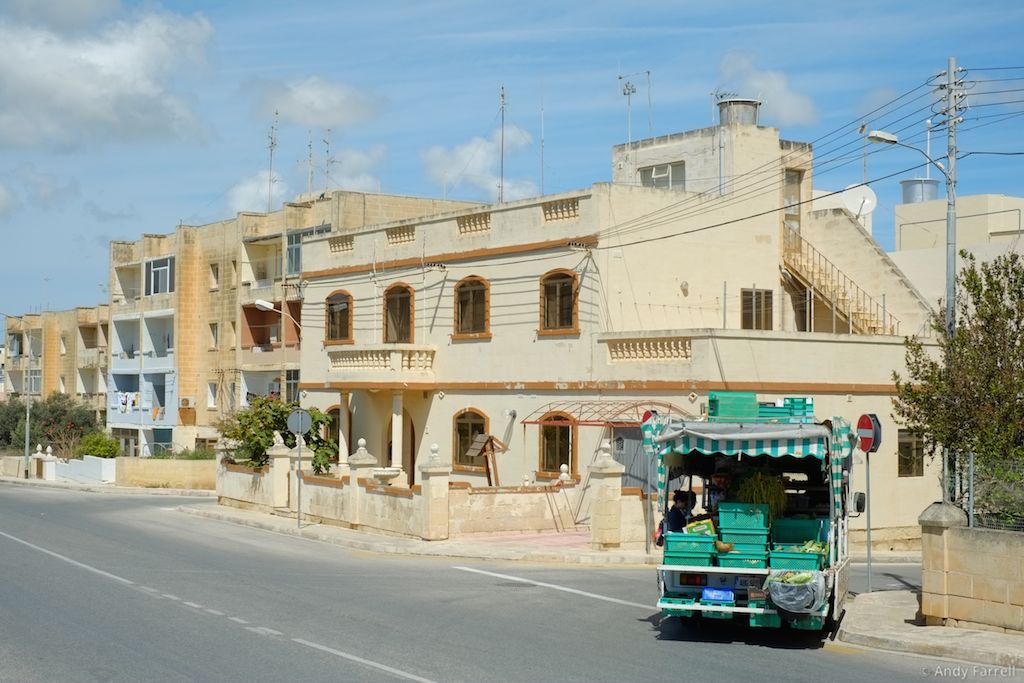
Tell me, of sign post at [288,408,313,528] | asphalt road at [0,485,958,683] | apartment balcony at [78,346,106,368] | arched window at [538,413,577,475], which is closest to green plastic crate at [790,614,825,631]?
asphalt road at [0,485,958,683]

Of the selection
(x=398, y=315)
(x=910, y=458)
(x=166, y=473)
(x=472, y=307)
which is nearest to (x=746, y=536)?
(x=910, y=458)

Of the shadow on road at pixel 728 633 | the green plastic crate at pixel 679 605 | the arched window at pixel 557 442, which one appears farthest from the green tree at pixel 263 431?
the green plastic crate at pixel 679 605

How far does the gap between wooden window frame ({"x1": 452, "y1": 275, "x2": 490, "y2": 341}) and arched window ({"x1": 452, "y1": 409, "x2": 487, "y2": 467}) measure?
6.68ft

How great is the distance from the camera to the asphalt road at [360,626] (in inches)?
493

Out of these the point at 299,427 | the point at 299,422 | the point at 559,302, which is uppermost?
the point at 559,302

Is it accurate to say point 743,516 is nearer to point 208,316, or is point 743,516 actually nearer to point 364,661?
point 364,661

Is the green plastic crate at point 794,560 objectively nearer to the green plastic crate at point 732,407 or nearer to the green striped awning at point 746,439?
the green striped awning at point 746,439

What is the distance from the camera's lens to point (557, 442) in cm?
3128

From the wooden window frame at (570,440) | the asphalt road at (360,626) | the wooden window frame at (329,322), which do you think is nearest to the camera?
the asphalt road at (360,626)

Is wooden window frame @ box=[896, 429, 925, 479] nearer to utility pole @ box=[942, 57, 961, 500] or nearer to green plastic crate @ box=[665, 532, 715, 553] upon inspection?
utility pole @ box=[942, 57, 961, 500]

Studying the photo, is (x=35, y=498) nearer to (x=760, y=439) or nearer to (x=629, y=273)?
(x=629, y=273)

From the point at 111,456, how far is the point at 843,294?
37330 mm

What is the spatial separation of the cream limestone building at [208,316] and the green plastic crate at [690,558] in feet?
109

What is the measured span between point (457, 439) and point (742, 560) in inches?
814
